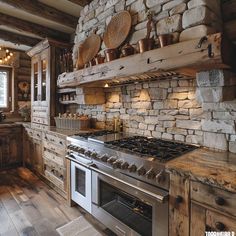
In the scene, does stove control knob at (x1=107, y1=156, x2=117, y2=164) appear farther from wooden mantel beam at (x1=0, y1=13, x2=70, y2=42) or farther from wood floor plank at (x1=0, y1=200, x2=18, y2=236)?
wooden mantel beam at (x1=0, y1=13, x2=70, y2=42)

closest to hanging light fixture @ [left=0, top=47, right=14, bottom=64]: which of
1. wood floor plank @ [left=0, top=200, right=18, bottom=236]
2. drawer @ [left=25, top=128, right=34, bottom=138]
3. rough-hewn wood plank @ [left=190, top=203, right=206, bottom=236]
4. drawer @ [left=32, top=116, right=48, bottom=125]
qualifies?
drawer @ [left=32, top=116, right=48, bottom=125]

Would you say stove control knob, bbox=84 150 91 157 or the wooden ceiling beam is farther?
the wooden ceiling beam

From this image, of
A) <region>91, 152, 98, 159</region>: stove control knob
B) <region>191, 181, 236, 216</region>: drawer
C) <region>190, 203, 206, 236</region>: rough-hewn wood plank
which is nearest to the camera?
<region>191, 181, 236, 216</region>: drawer

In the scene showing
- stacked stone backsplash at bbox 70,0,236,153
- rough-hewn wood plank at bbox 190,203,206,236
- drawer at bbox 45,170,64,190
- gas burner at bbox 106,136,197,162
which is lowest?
drawer at bbox 45,170,64,190

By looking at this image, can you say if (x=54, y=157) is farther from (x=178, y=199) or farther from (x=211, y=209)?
(x=211, y=209)

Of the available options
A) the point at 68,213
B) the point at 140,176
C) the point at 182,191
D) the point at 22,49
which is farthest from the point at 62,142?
the point at 22,49

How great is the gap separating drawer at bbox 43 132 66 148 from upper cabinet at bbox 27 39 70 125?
542 mm

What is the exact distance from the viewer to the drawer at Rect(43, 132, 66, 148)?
273cm

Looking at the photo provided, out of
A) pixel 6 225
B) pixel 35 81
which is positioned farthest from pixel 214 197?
pixel 35 81

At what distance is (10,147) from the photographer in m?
4.07

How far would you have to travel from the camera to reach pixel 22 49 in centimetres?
484

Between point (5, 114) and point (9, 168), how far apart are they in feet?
4.47

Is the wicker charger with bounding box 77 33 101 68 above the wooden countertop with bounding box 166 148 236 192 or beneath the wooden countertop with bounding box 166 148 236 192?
above

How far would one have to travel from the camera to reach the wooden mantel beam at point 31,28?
3.29 meters
